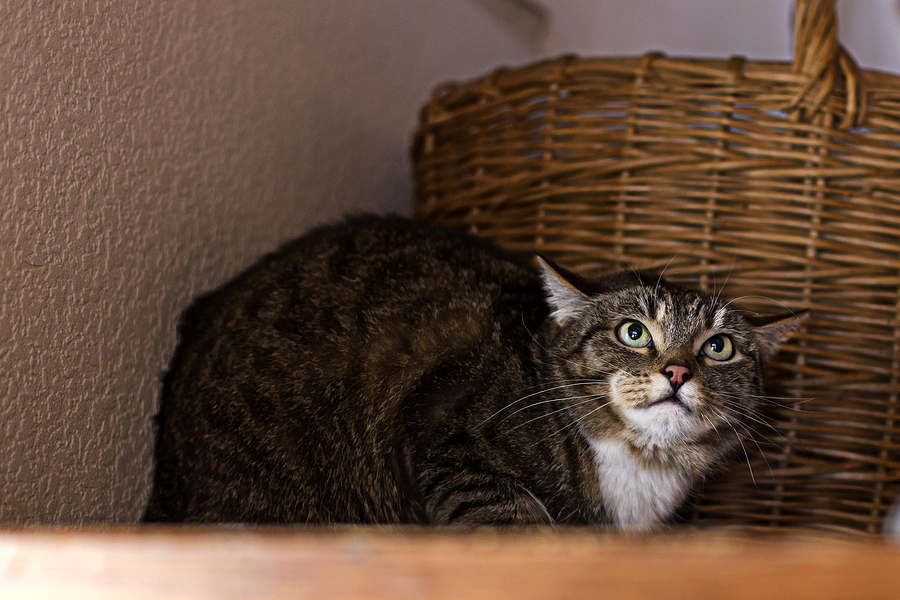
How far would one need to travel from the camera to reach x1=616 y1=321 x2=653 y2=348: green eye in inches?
44.0

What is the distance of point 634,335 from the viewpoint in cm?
112

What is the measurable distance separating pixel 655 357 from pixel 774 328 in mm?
222

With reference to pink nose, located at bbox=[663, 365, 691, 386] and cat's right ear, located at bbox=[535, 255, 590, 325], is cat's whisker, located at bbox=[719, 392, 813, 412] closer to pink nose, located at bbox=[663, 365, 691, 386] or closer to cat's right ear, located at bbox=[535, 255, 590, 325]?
pink nose, located at bbox=[663, 365, 691, 386]

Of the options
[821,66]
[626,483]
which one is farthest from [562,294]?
[821,66]

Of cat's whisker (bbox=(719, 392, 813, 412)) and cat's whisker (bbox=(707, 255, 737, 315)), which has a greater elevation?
cat's whisker (bbox=(707, 255, 737, 315))

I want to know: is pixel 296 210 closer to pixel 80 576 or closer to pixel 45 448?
pixel 45 448

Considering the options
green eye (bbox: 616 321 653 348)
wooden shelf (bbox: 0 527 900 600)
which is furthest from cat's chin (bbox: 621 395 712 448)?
wooden shelf (bbox: 0 527 900 600)

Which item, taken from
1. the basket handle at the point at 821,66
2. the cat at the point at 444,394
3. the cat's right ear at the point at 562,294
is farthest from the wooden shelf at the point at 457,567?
the basket handle at the point at 821,66

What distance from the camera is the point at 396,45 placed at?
179cm

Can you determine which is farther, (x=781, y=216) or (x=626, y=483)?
(x=781, y=216)

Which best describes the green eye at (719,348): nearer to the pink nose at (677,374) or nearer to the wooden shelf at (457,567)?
the pink nose at (677,374)

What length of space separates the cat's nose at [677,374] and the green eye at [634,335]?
0.09m

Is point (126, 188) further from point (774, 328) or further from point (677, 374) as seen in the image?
point (774, 328)

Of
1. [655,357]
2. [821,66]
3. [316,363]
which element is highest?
[821,66]
